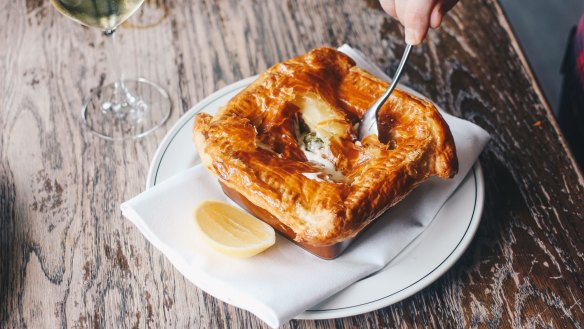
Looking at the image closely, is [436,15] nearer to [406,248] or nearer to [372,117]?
[372,117]

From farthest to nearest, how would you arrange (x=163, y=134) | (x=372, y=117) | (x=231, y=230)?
(x=163, y=134) → (x=372, y=117) → (x=231, y=230)

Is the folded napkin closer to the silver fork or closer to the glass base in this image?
the silver fork

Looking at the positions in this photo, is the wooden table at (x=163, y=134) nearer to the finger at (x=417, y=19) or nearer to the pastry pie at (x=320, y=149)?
the pastry pie at (x=320, y=149)

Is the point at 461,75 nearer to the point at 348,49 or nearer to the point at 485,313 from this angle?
the point at 348,49

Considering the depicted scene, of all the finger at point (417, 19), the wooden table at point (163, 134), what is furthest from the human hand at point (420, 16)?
the wooden table at point (163, 134)

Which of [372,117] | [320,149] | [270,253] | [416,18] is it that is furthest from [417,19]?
[270,253]

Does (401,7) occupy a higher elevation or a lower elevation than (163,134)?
higher
